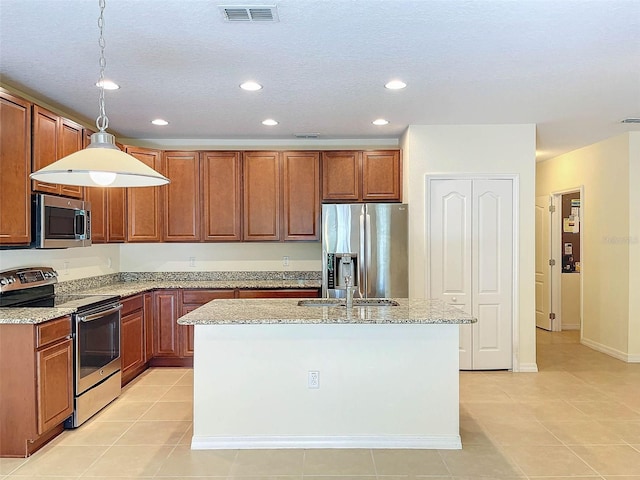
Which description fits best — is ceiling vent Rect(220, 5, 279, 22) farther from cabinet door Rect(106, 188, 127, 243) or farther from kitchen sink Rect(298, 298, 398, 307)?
cabinet door Rect(106, 188, 127, 243)

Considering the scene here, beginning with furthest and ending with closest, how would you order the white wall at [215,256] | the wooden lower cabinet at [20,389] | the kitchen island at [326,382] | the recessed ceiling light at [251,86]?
the white wall at [215,256] < the recessed ceiling light at [251,86] < the kitchen island at [326,382] < the wooden lower cabinet at [20,389]

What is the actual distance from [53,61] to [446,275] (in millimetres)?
3882

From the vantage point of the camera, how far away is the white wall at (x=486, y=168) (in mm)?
4730

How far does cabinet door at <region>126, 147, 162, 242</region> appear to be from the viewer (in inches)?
200

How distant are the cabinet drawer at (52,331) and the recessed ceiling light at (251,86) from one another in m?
2.11

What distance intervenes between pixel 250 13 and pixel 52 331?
2.37 metres

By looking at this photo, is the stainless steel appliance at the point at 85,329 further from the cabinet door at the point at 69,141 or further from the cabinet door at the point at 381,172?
the cabinet door at the point at 381,172

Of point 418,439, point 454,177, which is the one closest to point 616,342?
point 454,177

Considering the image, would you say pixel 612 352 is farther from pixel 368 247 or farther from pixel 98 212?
pixel 98 212

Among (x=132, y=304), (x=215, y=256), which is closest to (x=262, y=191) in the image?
(x=215, y=256)

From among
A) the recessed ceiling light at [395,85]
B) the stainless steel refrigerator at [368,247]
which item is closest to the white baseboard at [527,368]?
the stainless steel refrigerator at [368,247]

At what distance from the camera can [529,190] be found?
4754mm

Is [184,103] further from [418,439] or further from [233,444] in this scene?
[418,439]

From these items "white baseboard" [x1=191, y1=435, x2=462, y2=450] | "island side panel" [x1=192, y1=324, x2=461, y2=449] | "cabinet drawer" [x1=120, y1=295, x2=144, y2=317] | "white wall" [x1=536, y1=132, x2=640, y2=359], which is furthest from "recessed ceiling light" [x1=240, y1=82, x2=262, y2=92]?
"white wall" [x1=536, y1=132, x2=640, y2=359]
